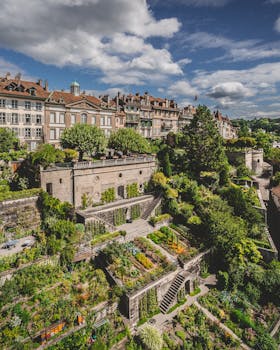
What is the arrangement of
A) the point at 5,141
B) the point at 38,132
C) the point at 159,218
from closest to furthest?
1. the point at 159,218
2. the point at 5,141
3. the point at 38,132

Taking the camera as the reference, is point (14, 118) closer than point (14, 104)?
No

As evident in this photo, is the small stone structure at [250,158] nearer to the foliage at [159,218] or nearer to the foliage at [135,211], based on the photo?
the foliage at [159,218]

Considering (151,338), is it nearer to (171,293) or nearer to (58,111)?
Answer: (171,293)

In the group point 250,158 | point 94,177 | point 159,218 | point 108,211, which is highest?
point 250,158

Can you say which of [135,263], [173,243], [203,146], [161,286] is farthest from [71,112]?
[161,286]

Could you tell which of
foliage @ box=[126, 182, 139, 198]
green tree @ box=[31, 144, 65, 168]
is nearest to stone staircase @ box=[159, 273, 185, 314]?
foliage @ box=[126, 182, 139, 198]

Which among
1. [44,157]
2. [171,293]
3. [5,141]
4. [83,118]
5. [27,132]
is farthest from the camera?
[83,118]

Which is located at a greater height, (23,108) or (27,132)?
(23,108)

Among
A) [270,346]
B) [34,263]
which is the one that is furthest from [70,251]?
[270,346]

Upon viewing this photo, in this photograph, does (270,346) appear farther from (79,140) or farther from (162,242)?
(79,140)
